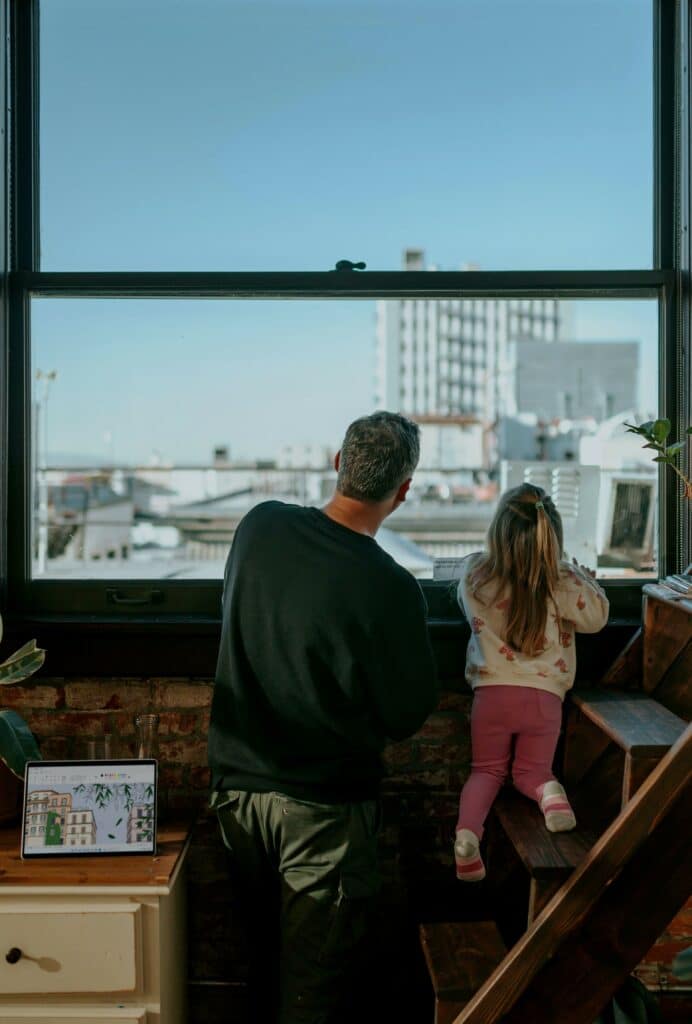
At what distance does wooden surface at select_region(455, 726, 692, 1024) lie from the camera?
1.64m

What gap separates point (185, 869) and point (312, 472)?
6871 millimetres

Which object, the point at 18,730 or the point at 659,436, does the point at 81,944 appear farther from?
the point at 659,436

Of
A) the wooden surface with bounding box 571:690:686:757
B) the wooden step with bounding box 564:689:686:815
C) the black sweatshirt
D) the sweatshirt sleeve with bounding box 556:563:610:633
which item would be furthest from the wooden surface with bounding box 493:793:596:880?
the sweatshirt sleeve with bounding box 556:563:610:633

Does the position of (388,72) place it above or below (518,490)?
above

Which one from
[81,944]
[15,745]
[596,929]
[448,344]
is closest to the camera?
[596,929]

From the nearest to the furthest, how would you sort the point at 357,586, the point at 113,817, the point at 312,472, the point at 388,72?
the point at 357,586 < the point at 113,817 < the point at 388,72 < the point at 312,472

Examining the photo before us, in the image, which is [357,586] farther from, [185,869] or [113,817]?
[185,869]

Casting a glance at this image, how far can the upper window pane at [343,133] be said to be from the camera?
2469 mm

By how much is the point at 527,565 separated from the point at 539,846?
632mm

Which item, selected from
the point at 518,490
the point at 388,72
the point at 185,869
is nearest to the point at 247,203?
the point at 388,72

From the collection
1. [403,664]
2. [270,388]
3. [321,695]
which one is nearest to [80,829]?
[321,695]

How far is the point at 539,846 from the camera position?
1.82 meters

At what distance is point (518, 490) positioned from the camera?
2150mm

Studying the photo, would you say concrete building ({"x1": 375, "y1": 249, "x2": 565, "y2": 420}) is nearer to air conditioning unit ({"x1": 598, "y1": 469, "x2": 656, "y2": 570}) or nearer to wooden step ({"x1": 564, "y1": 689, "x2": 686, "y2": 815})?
air conditioning unit ({"x1": 598, "y1": 469, "x2": 656, "y2": 570})
